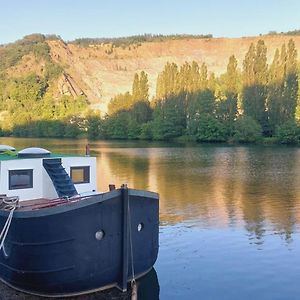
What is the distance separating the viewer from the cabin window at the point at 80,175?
1806 cm

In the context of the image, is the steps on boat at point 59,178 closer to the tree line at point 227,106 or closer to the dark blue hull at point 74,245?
the dark blue hull at point 74,245

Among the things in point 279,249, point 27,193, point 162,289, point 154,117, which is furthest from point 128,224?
point 154,117

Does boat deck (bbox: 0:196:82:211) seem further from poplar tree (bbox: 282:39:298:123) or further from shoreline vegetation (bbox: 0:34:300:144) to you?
poplar tree (bbox: 282:39:298:123)

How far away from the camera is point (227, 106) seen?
96.1 meters

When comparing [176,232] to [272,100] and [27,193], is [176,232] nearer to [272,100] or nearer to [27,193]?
[27,193]

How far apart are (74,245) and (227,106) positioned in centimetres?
8494

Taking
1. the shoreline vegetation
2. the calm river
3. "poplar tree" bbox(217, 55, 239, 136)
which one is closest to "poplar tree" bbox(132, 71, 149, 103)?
the shoreline vegetation

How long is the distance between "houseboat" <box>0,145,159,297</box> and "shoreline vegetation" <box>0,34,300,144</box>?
7371cm

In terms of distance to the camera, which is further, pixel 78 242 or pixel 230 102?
pixel 230 102

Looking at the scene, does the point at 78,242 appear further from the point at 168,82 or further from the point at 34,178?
the point at 168,82

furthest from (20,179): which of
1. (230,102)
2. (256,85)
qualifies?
(230,102)

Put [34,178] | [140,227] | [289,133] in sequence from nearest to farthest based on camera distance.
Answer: [140,227], [34,178], [289,133]

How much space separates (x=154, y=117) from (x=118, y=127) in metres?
10.5

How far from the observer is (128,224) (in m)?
14.3
